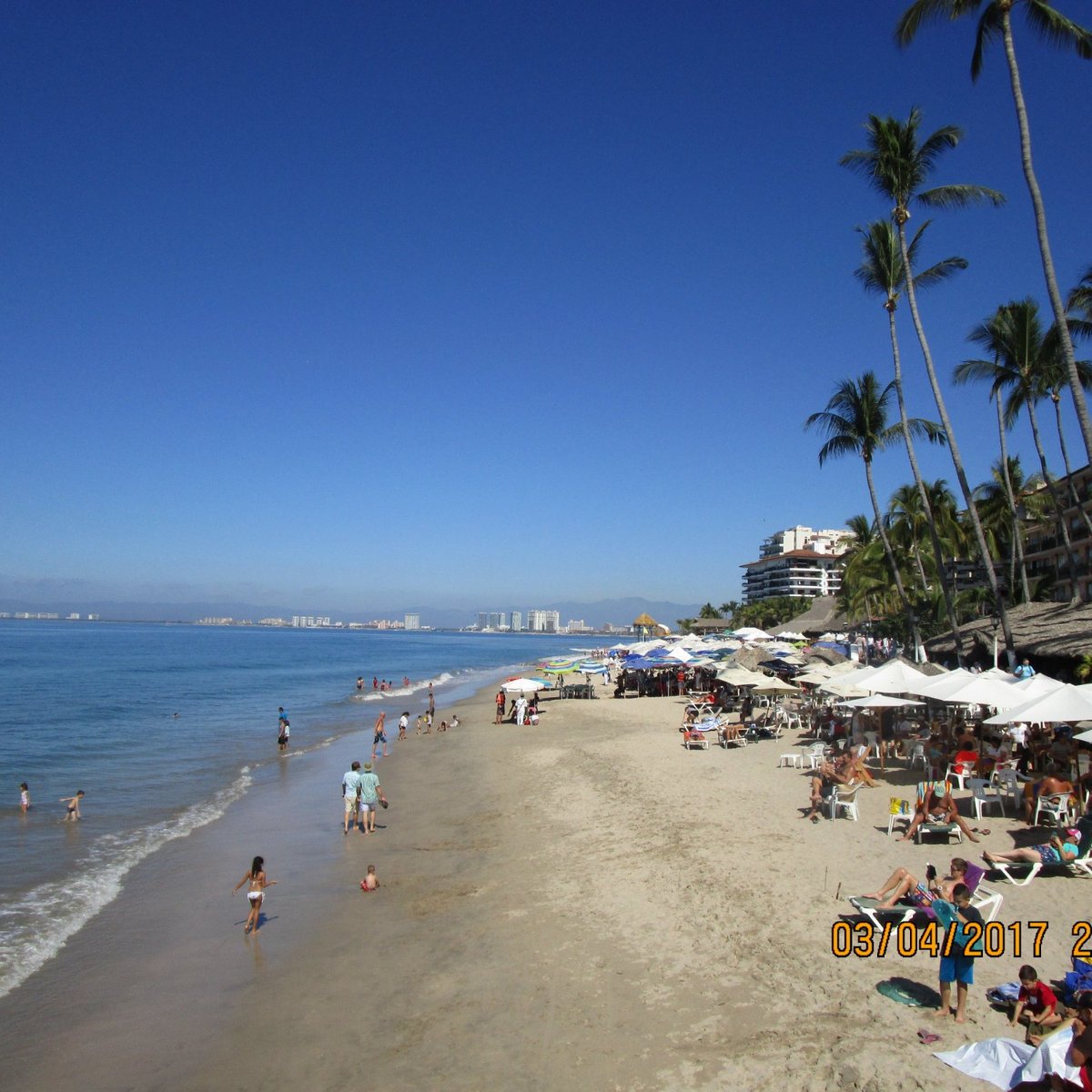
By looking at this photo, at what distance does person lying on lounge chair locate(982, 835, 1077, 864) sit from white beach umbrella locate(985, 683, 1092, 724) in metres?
1.96

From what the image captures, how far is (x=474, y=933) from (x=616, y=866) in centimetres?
233

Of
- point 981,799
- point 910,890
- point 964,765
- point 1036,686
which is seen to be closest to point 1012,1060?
point 910,890

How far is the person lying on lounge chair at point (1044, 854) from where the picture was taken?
773cm

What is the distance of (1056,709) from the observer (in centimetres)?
972

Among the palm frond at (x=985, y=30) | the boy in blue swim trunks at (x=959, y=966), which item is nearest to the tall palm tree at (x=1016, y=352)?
the palm frond at (x=985, y=30)

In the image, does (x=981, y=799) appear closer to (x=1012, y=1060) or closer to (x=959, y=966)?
(x=959, y=966)

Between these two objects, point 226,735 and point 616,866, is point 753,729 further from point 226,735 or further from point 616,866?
point 226,735

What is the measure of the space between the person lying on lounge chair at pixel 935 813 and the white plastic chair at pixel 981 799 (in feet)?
3.26

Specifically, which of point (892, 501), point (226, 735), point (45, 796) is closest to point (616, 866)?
point (45, 796)

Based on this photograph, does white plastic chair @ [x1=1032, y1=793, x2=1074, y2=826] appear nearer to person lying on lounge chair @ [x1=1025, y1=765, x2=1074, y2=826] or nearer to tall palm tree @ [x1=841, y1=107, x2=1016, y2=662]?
person lying on lounge chair @ [x1=1025, y1=765, x2=1074, y2=826]

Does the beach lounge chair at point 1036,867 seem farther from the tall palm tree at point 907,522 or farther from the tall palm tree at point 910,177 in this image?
the tall palm tree at point 907,522

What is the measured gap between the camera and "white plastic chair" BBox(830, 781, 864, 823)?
1062 cm

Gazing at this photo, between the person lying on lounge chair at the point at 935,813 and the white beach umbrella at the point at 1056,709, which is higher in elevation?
the white beach umbrella at the point at 1056,709

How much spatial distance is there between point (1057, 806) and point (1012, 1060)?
227 inches
